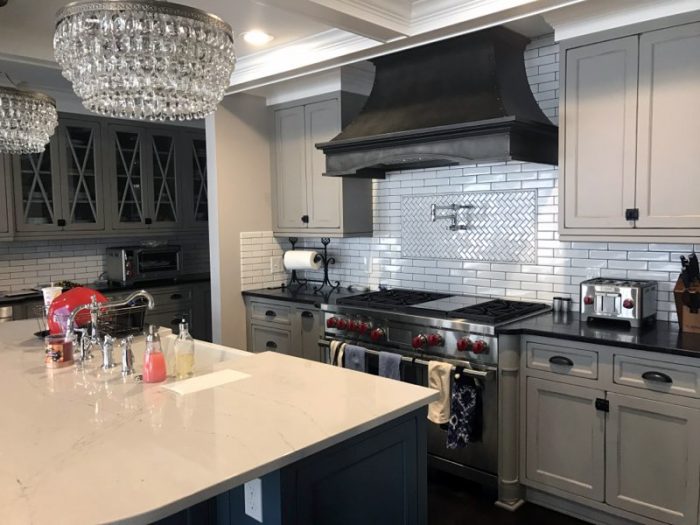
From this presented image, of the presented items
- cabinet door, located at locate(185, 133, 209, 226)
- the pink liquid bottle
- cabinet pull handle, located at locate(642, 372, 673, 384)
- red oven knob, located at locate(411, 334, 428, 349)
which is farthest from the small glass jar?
cabinet door, located at locate(185, 133, 209, 226)

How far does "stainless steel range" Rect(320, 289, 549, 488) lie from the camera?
3.13 meters

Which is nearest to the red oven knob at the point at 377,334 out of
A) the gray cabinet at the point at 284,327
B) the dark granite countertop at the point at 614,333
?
the gray cabinet at the point at 284,327

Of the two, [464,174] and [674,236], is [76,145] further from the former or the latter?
[674,236]

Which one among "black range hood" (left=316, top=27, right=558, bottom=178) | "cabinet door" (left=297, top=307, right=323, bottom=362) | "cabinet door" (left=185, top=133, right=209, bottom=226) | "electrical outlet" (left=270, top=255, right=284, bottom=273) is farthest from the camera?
"cabinet door" (left=185, top=133, right=209, bottom=226)

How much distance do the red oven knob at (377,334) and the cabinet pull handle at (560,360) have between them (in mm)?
→ 1003

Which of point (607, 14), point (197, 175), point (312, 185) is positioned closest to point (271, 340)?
point (312, 185)

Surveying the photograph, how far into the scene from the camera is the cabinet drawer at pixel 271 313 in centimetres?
434

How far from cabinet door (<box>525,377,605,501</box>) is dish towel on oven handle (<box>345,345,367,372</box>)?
975 millimetres

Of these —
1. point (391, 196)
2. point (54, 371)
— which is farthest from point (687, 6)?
point (54, 371)

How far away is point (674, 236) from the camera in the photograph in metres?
2.84

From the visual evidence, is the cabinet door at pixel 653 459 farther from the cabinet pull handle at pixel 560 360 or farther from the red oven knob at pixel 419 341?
the red oven knob at pixel 419 341

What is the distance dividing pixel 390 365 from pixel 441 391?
0.35m

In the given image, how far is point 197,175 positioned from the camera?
19.4ft

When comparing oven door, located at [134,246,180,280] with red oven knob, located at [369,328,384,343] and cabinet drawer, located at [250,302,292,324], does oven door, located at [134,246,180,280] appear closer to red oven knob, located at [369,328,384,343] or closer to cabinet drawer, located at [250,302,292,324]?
cabinet drawer, located at [250,302,292,324]
